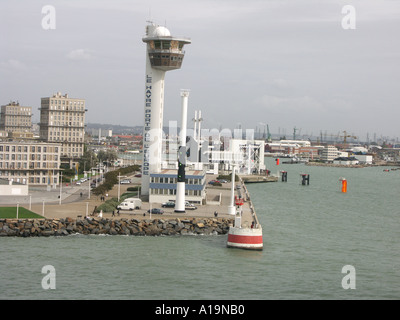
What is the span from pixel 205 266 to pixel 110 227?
640 cm

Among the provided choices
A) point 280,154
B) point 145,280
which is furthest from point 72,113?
point 280,154

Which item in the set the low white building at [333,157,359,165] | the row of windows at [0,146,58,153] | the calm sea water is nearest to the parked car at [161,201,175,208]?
the calm sea water

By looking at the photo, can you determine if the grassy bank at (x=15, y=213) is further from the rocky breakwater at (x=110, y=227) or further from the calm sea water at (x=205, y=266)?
the calm sea water at (x=205, y=266)

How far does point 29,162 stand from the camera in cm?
3991

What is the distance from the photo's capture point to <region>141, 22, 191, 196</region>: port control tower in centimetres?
3384

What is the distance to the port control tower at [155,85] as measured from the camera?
33.8m

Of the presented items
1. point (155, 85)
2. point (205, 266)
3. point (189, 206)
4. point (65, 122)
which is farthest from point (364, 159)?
point (205, 266)

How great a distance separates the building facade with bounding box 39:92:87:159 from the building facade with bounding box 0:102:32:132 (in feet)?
122

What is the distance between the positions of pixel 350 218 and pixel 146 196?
38.4ft

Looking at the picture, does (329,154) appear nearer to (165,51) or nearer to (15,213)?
(165,51)

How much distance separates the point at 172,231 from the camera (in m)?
25.6

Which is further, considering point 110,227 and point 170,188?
point 170,188

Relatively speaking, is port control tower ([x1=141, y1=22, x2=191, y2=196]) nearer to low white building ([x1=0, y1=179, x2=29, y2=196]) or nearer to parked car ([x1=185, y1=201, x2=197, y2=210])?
parked car ([x1=185, y1=201, x2=197, y2=210])
